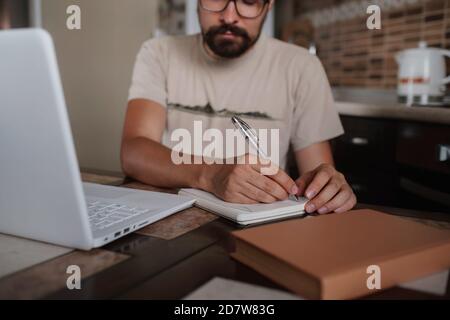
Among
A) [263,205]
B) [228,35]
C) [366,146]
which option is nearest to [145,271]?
[263,205]

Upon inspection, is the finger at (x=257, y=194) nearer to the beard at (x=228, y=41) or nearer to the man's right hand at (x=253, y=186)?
the man's right hand at (x=253, y=186)

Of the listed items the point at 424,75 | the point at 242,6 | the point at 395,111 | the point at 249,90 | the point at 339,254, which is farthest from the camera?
the point at 424,75

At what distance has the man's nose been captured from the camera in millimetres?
1380

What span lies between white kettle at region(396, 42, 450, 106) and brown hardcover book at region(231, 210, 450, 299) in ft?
4.32

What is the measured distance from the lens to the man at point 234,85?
1.42 meters

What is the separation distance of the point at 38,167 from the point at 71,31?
2155 mm

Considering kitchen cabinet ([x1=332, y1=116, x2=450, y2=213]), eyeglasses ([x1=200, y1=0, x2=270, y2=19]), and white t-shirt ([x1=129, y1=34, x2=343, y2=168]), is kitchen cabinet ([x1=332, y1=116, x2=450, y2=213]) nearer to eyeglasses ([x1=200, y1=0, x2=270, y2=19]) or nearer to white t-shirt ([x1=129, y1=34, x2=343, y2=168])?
white t-shirt ([x1=129, y1=34, x2=343, y2=168])

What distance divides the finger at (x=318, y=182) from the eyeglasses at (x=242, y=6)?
720mm

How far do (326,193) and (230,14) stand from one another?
0.79 metres

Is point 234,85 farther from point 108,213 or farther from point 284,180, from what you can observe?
point 108,213

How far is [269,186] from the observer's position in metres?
0.82

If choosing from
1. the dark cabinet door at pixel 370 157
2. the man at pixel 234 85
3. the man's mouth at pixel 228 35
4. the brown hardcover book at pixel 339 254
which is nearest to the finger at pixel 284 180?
the brown hardcover book at pixel 339 254

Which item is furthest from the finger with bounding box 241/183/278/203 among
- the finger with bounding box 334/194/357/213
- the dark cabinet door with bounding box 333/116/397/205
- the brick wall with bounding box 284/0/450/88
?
the brick wall with bounding box 284/0/450/88
